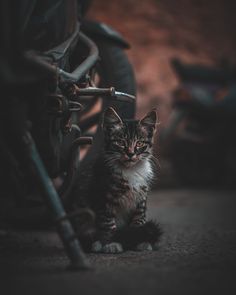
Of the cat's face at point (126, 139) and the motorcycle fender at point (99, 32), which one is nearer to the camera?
the cat's face at point (126, 139)

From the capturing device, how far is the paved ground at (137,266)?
239cm

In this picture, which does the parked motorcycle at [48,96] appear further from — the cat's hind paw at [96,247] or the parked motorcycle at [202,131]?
the parked motorcycle at [202,131]

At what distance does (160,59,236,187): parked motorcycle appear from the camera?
26.0 feet

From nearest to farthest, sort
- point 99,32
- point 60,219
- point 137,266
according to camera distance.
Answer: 1. point 60,219
2. point 137,266
3. point 99,32

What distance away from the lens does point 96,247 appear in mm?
3488

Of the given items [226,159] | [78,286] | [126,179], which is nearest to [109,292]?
[78,286]

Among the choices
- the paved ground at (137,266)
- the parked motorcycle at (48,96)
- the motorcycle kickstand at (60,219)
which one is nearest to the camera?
the paved ground at (137,266)

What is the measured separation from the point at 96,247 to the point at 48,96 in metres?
0.93

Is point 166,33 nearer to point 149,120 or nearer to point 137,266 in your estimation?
point 149,120

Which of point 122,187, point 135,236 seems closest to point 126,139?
point 122,187

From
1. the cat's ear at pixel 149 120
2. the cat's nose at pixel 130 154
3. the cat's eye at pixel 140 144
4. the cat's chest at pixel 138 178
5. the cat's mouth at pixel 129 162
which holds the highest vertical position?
the cat's ear at pixel 149 120

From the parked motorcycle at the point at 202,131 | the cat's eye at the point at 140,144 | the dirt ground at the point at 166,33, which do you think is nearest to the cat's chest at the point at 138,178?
the cat's eye at the point at 140,144

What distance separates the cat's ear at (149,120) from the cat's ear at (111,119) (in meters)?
0.14

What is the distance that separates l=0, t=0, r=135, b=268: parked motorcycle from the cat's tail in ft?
1.28
